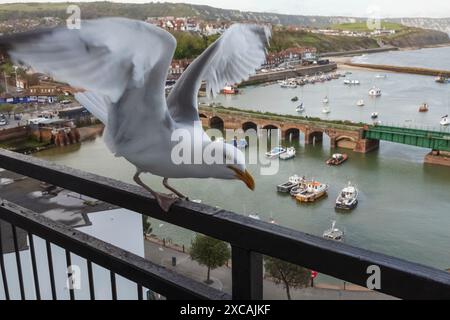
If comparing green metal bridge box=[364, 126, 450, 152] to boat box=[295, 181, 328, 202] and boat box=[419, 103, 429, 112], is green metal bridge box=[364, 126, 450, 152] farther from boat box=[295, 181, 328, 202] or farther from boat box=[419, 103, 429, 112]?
boat box=[419, 103, 429, 112]

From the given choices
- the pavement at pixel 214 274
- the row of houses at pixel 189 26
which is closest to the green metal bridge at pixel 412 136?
the pavement at pixel 214 274

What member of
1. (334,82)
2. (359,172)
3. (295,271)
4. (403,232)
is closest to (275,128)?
(359,172)

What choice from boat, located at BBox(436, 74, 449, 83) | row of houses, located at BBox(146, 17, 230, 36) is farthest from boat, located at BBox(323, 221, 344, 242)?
boat, located at BBox(436, 74, 449, 83)

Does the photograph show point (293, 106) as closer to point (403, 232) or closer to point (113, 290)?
point (403, 232)

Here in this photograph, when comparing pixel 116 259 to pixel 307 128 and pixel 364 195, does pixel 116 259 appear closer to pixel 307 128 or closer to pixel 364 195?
pixel 364 195

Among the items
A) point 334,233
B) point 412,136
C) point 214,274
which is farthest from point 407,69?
point 214,274
